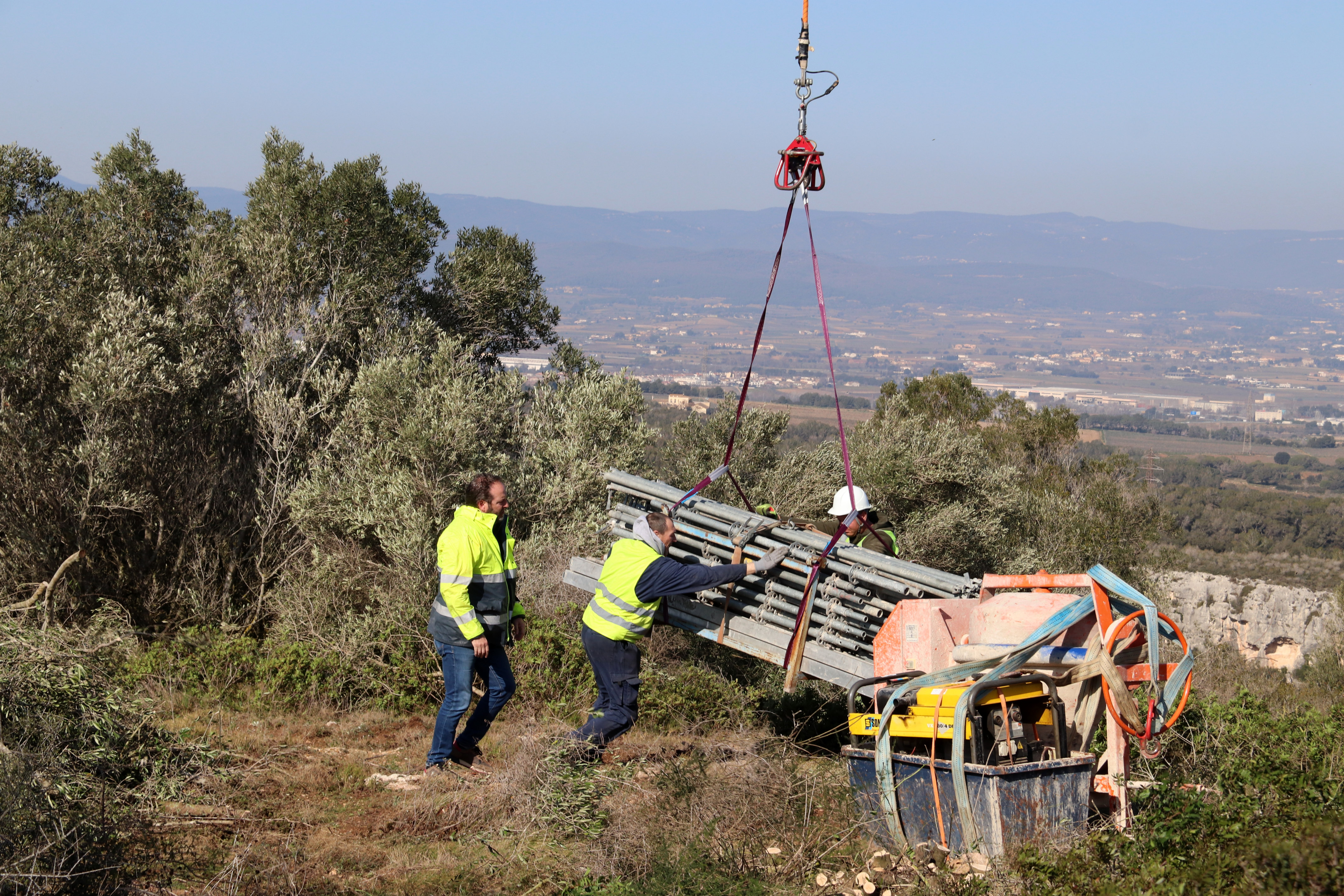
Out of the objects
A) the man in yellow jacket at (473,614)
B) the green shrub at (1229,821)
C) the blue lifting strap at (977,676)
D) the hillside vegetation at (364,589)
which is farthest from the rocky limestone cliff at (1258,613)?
the man in yellow jacket at (473,614)

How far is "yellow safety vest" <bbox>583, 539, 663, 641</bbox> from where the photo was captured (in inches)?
259

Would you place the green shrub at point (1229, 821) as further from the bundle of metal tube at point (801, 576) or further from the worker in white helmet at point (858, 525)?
the worker in white helmet at point (858, 525)

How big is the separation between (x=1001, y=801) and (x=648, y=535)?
2.75m

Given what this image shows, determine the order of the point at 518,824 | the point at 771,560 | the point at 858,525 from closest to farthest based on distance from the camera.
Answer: the point at 518,824 → the point at 771,560 → the point at 858,525

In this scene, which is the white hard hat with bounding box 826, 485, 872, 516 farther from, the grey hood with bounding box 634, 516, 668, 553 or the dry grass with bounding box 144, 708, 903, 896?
the dry grass with bounding box 144, 708, 903, 896

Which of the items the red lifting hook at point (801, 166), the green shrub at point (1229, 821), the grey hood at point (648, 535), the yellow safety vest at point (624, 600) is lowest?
the green shrub at point (1229, 821)

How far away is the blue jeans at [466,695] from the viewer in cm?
678

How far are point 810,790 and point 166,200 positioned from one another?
1451cm

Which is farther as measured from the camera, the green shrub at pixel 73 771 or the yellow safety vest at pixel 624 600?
the yellow safety vest at pixel 624 600

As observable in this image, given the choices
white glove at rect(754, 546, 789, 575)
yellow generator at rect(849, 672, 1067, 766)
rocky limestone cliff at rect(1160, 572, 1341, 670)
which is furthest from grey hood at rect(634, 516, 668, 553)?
rocky limestone cliff at rect(1160, 572, 1341, 670)

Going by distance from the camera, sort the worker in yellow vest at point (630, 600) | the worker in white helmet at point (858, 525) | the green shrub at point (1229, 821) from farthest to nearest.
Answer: the worker in white helmet at point (858, 525), the worker in yellow vest at point (630, 600), the green shrub at point (1229, 821)

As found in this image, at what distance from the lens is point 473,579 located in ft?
22.0

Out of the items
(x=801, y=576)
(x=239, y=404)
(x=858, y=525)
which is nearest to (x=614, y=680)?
(x=801, y=576)

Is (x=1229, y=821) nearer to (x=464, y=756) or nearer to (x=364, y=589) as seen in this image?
(x=464, y=756)
